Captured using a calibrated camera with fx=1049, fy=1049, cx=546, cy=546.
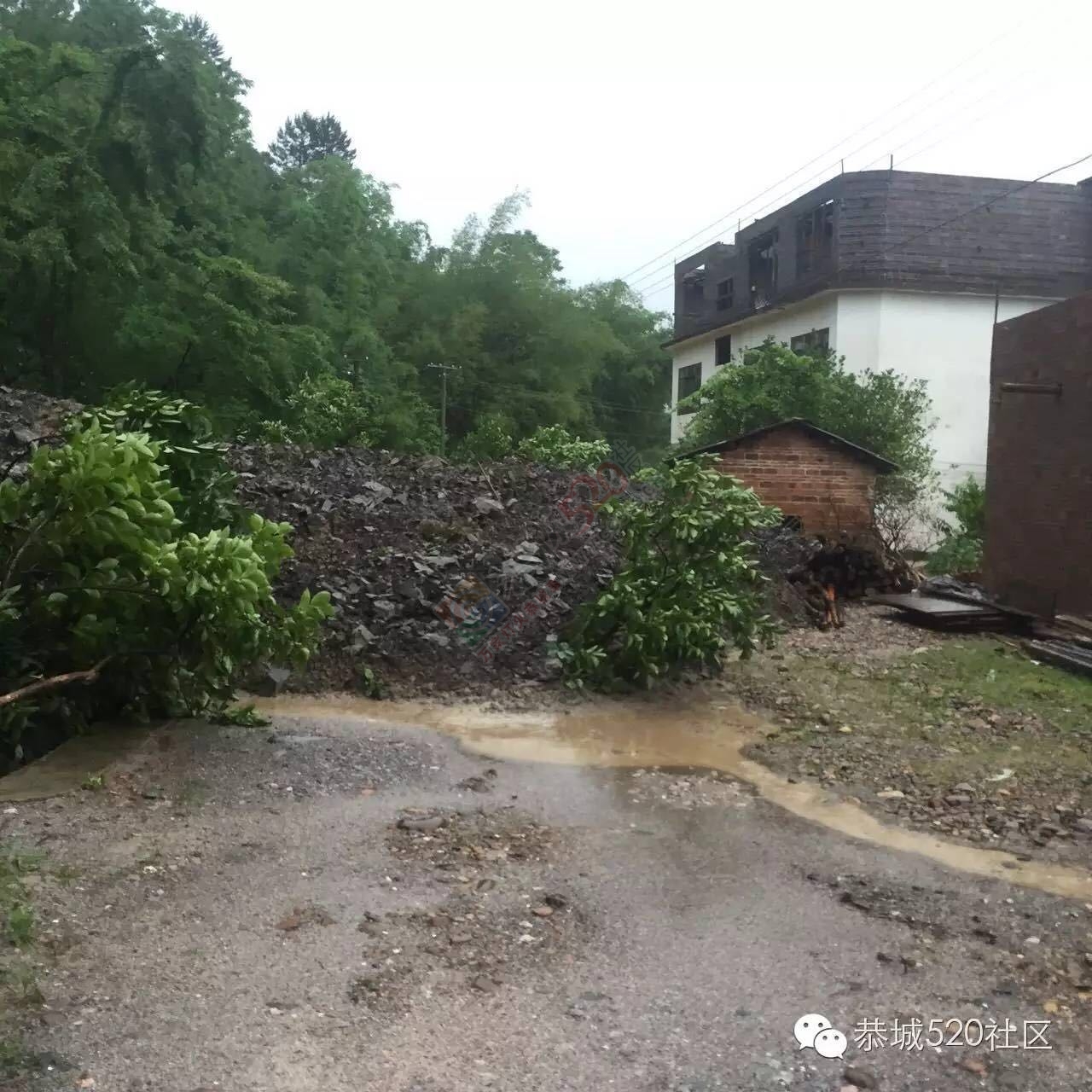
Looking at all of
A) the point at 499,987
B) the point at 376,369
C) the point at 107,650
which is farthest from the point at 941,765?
the point at 376,369

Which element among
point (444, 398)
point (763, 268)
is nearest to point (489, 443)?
point (444, 398)

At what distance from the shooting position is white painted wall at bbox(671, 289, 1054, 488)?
2497 cm

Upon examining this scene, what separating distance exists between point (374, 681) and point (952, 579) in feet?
29.3

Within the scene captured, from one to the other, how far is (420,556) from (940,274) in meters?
19.8

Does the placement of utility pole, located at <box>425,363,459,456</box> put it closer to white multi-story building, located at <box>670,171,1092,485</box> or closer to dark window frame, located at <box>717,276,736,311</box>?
dark window frame, located at <box>717,276,736,311</box>

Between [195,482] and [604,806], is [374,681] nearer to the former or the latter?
[195,482]

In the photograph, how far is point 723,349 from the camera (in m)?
31.8

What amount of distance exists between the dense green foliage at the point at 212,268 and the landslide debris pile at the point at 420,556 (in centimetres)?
904

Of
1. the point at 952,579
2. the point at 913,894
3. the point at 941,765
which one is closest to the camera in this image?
the point at 913,894

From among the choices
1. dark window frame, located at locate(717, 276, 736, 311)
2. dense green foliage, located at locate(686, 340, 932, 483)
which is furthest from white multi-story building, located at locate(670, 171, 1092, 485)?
dark window frame, located at locate(717, 276, 736, 311)

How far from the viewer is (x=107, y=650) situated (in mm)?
5941

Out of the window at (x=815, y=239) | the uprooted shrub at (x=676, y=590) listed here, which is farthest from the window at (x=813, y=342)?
the uprooted shrub at (x=676, y=590)

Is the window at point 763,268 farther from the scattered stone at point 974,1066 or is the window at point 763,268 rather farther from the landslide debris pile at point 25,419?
the scattered stone at point 974,1066

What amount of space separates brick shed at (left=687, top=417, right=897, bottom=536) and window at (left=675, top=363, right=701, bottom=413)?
60.2ft
